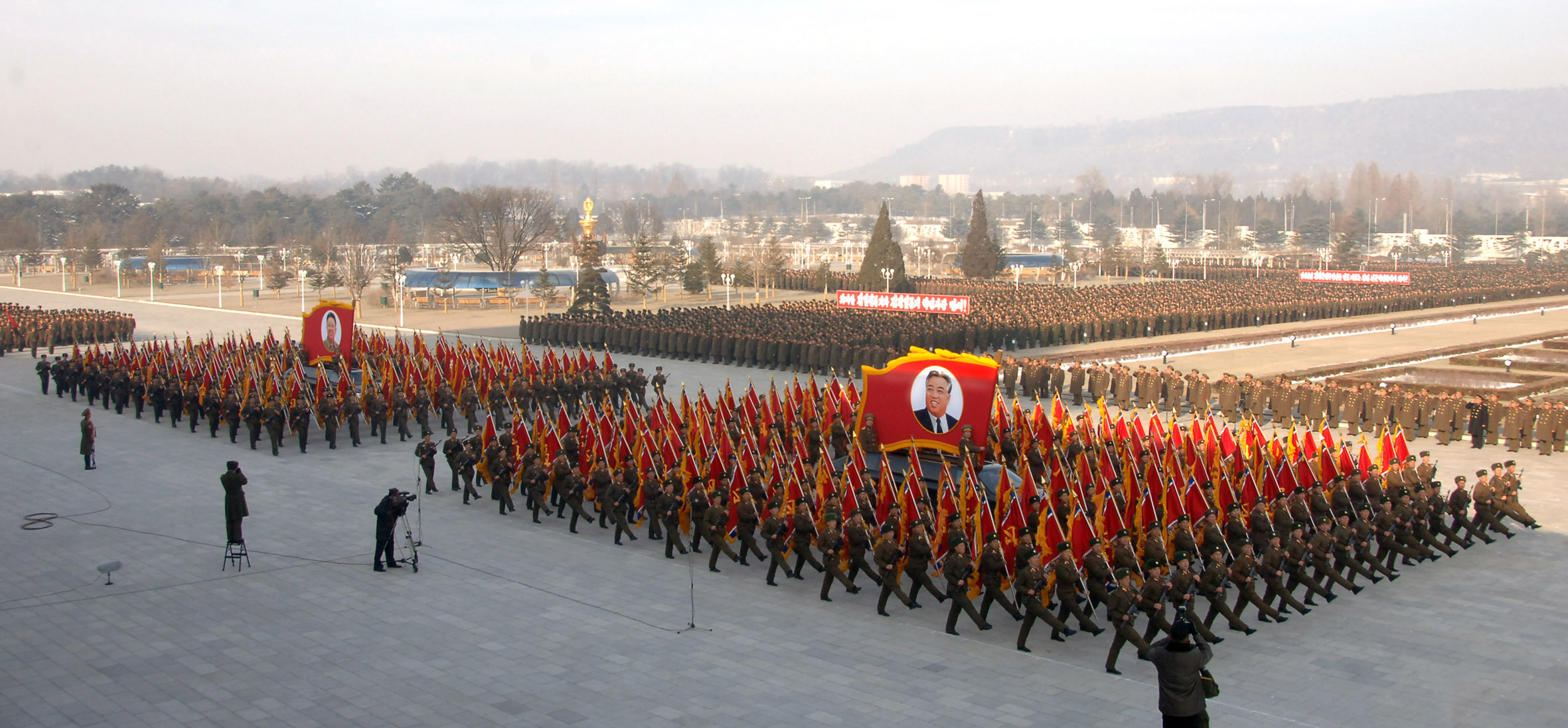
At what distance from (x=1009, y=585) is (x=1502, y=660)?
166 inches

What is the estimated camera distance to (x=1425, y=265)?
80250mm

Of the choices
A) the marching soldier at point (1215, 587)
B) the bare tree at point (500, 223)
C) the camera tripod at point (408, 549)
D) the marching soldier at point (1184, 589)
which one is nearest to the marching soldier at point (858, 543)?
the marching soldier at point (1184, 589)

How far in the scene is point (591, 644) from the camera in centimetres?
1085

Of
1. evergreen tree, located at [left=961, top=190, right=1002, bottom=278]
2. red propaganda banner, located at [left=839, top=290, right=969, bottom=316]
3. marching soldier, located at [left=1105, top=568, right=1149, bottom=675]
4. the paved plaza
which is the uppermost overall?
evergreen tree, located at [left=961, top=190, right=1002, bottom=278]

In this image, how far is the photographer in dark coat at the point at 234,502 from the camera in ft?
42.8

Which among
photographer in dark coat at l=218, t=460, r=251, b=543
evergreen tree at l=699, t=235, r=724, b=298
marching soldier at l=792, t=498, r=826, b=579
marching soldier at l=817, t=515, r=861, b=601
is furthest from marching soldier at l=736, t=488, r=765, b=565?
evergreen tree at l=699, t=235, r=724, b=298

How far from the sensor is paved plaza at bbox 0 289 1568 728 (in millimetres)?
9320

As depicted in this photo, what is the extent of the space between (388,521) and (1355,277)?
5871 centimetres

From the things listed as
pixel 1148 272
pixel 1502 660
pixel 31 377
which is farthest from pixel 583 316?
pixel 1148 272

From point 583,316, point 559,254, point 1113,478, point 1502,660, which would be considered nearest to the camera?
point 1502,660

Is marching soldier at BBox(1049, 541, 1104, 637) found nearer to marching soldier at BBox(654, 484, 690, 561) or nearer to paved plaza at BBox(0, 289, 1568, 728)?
paved plaza at BBox(0, 289, 1568, 728)

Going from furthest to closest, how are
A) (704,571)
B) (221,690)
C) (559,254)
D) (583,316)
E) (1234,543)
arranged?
1. (559,254)
2. (583,316)
3. (704,571)
4. (1234,543)
5. (221,690)

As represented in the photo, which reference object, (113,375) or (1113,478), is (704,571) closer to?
(1113,478)

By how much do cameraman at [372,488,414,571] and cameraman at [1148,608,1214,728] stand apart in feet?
28.2
